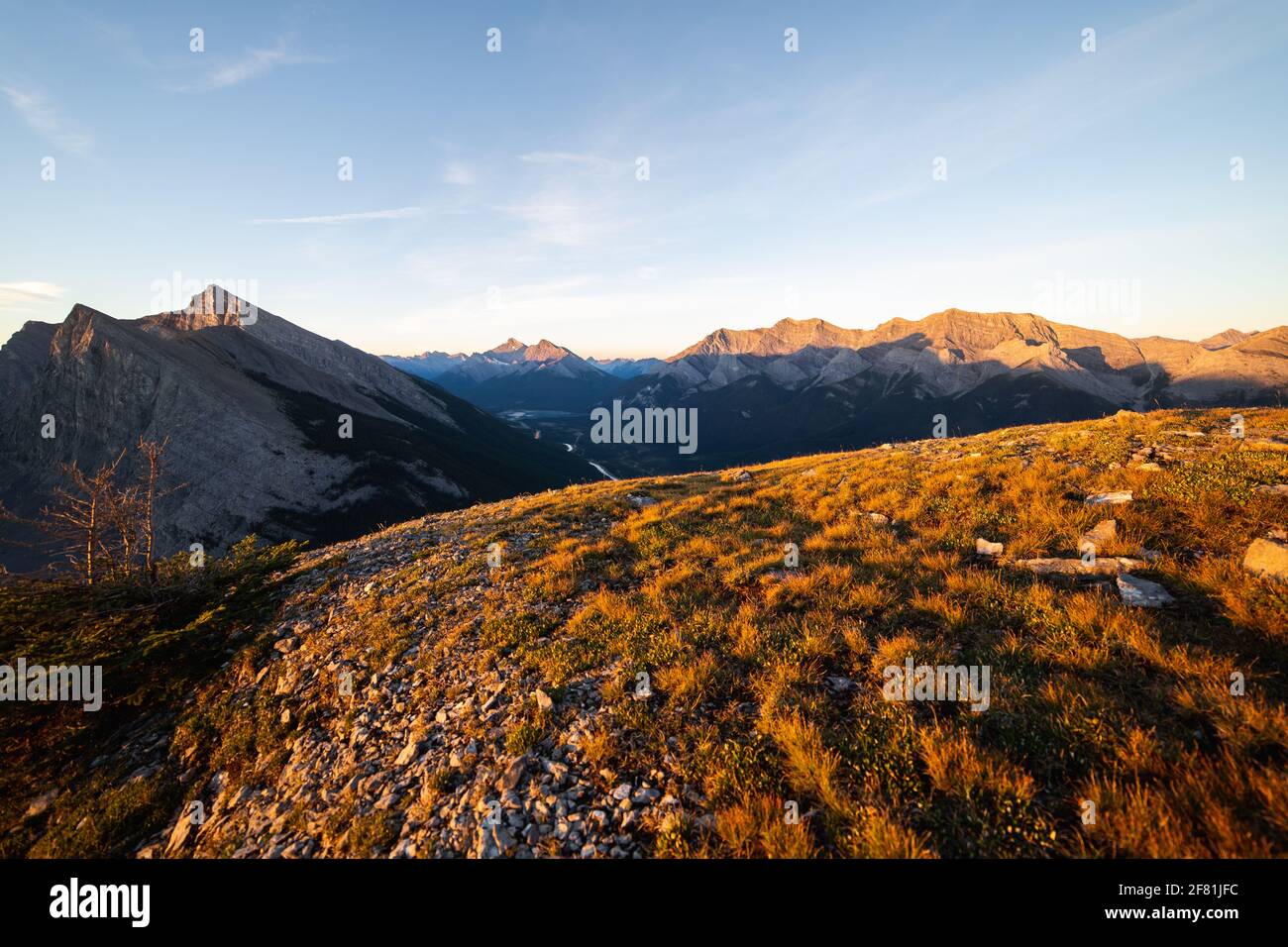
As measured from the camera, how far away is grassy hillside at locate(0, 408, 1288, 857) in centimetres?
443

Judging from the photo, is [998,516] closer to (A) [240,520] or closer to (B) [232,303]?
(A) [240,520]

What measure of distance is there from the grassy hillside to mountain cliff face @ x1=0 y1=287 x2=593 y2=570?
7985 centimetres

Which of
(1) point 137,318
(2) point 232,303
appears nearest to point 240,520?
(2) point 232,303

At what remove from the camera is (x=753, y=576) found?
10.3m

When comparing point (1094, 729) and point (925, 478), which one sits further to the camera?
point (925, 478)

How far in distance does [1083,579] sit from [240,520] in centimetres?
10126

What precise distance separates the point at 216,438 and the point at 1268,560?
4654 inches

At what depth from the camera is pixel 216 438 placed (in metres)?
84.4
